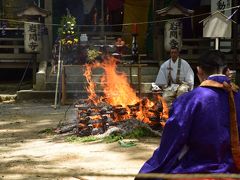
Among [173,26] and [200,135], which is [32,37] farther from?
[200,135]

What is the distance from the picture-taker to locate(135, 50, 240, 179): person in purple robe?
3.19 meters

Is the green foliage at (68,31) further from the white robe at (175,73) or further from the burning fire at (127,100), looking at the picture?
the white robe at (175,73)

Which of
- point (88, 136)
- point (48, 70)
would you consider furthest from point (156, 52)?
point (88, 136)

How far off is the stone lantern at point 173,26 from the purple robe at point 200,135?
11.6 meters

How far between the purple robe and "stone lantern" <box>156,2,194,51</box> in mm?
11615

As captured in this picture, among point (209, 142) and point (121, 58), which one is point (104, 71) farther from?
point (209, 142)

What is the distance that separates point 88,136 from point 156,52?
8.01 meters

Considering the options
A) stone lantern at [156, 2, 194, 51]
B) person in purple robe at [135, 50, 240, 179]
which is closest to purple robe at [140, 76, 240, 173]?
person in purple robe at [135, 50, 240, 179]

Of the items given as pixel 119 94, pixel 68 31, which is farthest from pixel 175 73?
pixel 68 31

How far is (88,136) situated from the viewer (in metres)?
8.70

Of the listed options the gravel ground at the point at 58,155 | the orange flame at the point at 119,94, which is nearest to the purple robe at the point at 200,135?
the gravel ground at the point at 58,155

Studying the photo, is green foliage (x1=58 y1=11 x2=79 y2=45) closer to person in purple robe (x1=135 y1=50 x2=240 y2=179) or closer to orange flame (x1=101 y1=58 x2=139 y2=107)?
orange flame (x1=101 y1=58 x2=139 y2=107)

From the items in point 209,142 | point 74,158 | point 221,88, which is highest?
point 221,88

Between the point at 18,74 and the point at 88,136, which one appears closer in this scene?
the point at 88,136
